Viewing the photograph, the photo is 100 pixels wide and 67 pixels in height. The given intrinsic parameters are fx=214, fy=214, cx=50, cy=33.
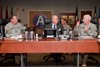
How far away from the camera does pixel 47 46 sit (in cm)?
423

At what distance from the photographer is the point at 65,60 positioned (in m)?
5.70

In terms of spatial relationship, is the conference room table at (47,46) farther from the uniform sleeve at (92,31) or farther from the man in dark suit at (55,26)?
the man in dark suit at (55,26)

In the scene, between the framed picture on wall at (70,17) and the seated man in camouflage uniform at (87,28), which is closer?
the seated man in camouflage uniform at (87,28)

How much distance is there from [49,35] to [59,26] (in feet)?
2.47

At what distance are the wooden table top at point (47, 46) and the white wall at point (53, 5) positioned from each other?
567cm

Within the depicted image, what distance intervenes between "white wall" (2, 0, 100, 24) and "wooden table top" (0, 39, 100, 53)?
5669 millimetres

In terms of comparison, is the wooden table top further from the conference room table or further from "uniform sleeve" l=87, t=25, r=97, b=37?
"uniform sleeve" l=87, t=25, r=97, b=37

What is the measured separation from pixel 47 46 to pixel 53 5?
5.85 m

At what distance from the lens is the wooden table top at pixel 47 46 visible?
13.8 ft

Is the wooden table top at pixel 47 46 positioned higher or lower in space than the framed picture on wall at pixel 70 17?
lower

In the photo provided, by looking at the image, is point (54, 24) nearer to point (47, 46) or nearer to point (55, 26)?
point (55, 26)

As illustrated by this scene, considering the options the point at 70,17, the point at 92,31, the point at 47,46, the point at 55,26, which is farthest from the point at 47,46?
the point at 70,17

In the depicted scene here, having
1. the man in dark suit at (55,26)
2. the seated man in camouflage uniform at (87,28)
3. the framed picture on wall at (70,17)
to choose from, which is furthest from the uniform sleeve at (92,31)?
the framed picture on wall at (70,17)

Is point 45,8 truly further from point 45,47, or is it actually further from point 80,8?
point 45,47
